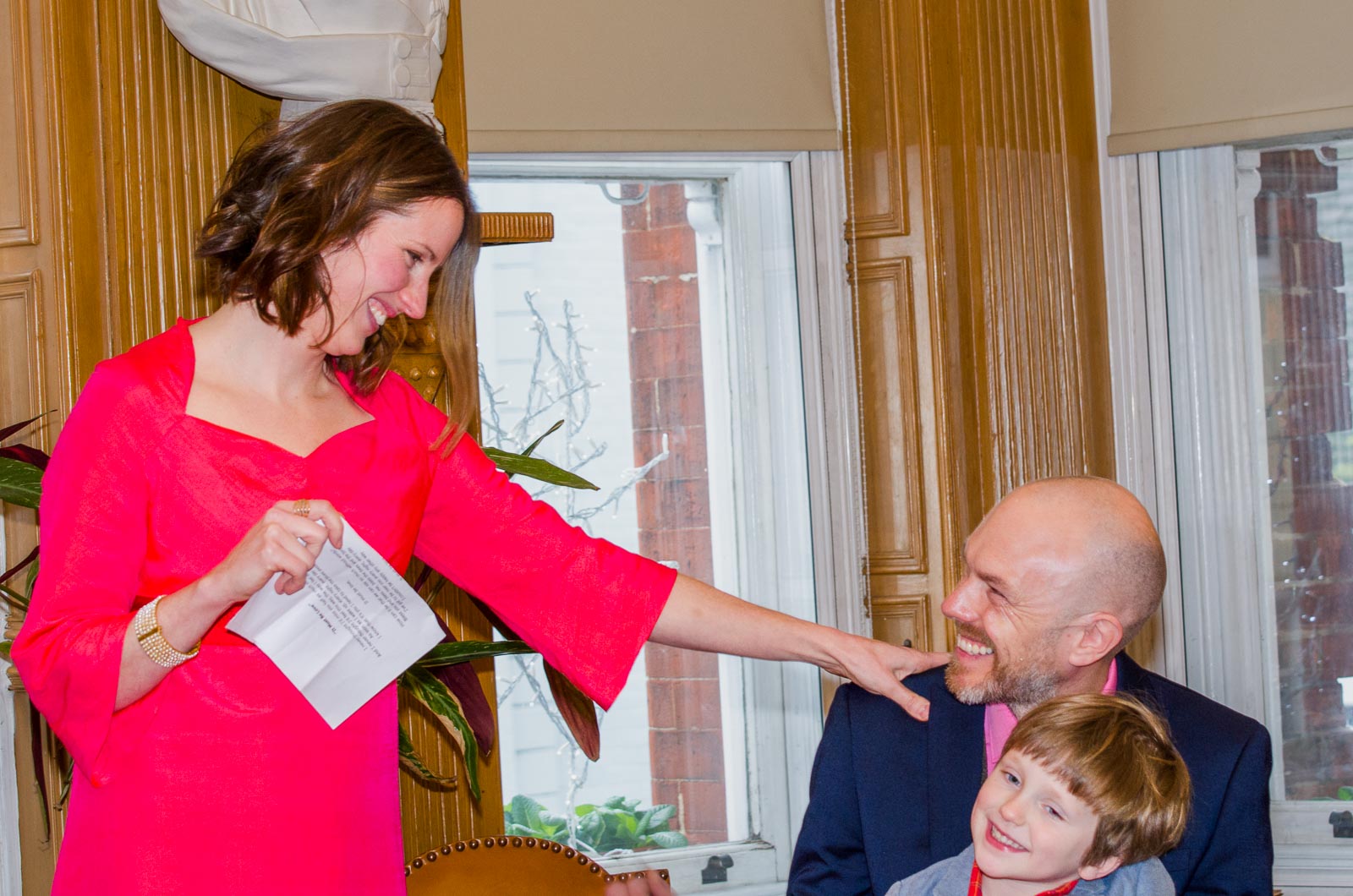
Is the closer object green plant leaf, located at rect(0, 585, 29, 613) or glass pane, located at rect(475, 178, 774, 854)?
green plant leaf, located at rect(0, 585, 29, 613)

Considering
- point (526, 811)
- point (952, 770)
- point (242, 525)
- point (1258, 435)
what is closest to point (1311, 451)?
point (1258, 435)

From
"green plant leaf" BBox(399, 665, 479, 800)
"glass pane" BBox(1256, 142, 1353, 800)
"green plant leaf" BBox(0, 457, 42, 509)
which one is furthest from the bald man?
"glass pane" BBox(1256, 142, 1353, 800)

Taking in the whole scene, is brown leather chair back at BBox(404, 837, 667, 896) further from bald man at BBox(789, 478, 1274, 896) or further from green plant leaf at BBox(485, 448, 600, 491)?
green plant leaf at BBox(485, 448, 600, 491)

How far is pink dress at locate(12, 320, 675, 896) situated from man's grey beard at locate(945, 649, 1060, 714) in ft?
2.55

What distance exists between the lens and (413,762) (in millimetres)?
2434

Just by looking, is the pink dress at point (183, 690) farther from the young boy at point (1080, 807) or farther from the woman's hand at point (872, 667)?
the young boy at point (1080, 807)

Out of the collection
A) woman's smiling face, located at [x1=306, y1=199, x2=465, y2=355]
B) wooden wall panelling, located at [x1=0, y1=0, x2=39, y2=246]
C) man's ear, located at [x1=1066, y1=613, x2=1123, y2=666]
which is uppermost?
wooden wall panelling, located at [x1=0, y1=0, x2=39, y2=246]

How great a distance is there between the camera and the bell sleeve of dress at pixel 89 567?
1.37 metres

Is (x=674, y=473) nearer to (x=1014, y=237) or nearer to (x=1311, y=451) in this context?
(x=1014, y=237)

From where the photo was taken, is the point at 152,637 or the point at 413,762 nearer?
the point at 152,637

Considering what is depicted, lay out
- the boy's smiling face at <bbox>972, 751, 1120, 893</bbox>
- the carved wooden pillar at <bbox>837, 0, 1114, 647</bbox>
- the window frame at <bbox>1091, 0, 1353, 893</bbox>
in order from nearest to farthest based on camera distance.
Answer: the boy's smiling face at <bbox>972, 751, 1120, 893</bbox> → the carved wooden pillar at <bbox>837, 0, 1114, 647</bbox> → the window frame at <bbox>1091, 0, 1353, 893</bbox>

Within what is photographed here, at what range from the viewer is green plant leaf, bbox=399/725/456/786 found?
2428 millimetres

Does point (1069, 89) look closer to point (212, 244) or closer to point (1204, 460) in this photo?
point (1204, 460)

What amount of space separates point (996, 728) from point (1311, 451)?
209 cm
